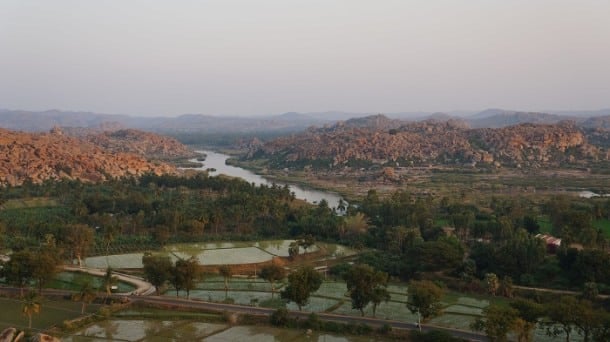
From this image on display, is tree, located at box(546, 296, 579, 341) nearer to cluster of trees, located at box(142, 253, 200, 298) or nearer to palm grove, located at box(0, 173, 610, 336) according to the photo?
palm grove, located at box(0, 173, 610, 336)

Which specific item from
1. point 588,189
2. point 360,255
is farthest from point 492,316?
point 588,189

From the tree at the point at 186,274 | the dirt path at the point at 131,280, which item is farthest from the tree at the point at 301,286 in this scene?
the dirt path at the point at 131,280

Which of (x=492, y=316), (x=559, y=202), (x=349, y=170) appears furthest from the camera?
(x=349, y=170)

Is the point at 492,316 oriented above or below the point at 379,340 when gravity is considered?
above

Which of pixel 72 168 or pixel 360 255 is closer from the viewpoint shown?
pixel 360 255

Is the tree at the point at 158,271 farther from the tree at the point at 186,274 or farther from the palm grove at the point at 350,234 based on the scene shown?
the tree at the point at 186,274

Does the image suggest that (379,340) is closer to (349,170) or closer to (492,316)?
(492,316)

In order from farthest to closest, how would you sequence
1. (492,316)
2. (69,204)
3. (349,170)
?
(349,170)
(69,204)
(492,316)
